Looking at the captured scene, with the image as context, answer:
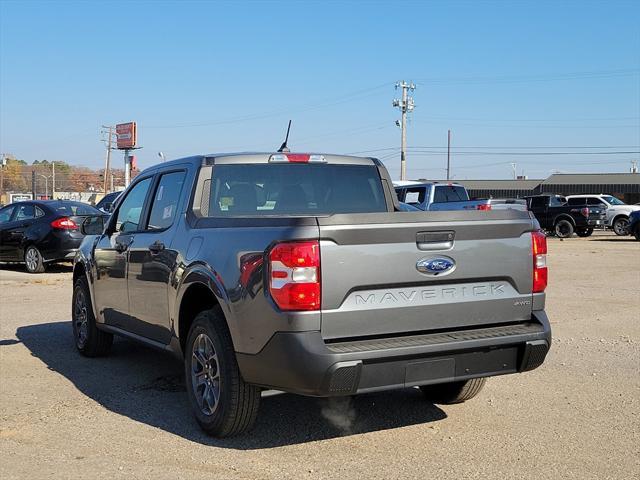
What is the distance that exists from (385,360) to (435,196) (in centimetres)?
1843

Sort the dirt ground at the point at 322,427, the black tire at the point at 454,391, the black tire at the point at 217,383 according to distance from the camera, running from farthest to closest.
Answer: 1. the black tire at the point at 454,391
2. the black tire at the point at 217,383
3. the dirt ground at the point at 322,427

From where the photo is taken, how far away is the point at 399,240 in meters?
4.23

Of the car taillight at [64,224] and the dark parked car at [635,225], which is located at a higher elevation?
the car taillight at [64,224]

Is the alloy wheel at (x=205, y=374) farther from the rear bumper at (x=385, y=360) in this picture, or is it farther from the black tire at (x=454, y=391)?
the black tire at (x=454, y=391)

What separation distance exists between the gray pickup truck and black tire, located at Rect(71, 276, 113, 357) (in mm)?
1655

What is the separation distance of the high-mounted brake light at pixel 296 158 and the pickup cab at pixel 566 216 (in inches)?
Result: 1004

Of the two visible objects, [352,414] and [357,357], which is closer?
[357,357]

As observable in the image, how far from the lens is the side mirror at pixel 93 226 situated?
23.1ft

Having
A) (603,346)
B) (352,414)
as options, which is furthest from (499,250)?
(603,346)

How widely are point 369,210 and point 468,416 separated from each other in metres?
1.83

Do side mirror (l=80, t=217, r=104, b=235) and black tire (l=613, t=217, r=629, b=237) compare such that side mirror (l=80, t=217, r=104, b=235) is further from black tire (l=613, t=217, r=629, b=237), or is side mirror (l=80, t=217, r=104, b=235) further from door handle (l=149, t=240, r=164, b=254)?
black tire (l=613, t=217, r=629, b=237)

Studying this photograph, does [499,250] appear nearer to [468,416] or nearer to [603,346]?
[468,416]

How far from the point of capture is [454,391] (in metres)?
5.48

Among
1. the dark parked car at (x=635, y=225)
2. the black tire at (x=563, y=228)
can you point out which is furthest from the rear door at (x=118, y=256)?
the black tire at (x=563, y=228)
